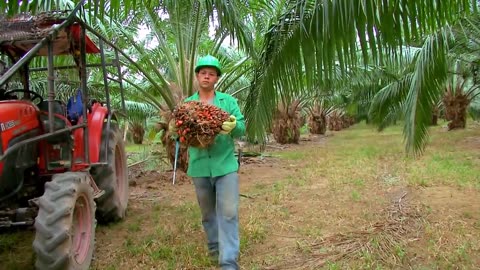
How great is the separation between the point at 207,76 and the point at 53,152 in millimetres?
1801

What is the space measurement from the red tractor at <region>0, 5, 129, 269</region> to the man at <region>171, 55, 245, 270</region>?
994 millimetres

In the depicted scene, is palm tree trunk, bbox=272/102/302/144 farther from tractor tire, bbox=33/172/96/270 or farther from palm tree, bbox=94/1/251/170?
tractor tire, bbox=33/172/96/270

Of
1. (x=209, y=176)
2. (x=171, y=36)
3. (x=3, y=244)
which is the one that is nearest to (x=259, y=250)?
(x=209, y=176)

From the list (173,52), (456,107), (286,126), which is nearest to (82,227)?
(173,52)

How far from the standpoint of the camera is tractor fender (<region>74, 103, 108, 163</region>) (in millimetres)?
4613

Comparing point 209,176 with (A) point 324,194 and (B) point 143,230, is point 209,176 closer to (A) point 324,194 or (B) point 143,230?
(B) point 143,230

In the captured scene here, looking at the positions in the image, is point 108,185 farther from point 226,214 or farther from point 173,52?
point 173,52

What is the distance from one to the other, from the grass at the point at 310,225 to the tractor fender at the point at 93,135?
0.94 metres

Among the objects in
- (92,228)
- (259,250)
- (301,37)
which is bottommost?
(259,250)

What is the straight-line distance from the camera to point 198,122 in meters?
3.52

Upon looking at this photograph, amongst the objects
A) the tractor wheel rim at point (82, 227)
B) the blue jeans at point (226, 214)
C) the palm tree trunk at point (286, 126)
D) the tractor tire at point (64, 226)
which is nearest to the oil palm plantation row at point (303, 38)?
the blue jeans at point (226, 214)

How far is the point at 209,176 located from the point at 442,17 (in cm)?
230

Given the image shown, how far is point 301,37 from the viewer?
3.81 metres

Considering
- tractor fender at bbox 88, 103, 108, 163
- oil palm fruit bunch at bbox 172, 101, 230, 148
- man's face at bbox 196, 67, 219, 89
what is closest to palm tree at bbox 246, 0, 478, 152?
man's face at bbox 196, 67, 219, 89
